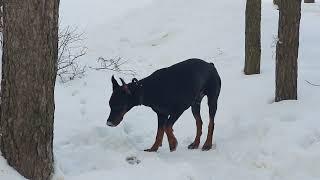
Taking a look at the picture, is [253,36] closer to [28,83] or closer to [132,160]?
[132,160]

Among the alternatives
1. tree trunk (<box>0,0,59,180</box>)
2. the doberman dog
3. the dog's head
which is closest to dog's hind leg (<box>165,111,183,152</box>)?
the doberman dog

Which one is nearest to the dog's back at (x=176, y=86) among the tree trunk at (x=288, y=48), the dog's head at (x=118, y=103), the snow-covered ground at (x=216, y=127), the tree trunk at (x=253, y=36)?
the dog's head at (x=118, y=103)

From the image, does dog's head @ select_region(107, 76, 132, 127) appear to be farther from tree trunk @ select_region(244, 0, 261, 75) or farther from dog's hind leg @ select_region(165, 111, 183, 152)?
tree trunk @ select_region(244, 0, 261, 75)

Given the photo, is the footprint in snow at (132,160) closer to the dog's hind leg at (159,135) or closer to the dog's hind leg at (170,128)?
the dog's hind leg at (159,135)

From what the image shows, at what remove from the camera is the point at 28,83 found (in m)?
4.98

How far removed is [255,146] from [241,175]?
33.0 inches

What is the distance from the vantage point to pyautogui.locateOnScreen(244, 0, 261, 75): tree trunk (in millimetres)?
10946

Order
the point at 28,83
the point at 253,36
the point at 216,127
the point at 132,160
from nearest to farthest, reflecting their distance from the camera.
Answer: the point at 28,83
the point at 132,160
the point at 216,127
the point at 253,36

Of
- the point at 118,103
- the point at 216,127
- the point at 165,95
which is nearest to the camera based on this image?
the point at 118,103

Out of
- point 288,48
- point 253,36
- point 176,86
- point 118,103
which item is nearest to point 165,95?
point 176,86

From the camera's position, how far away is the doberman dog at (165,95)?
23.8ft

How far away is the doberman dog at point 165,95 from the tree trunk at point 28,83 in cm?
208

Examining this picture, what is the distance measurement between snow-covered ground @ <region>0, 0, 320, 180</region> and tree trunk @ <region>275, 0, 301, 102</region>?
0.79 ft

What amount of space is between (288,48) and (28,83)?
459cm
